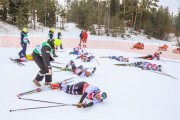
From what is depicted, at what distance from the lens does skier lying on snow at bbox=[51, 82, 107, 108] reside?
16.8 ft

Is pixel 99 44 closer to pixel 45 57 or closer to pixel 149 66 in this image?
pixel 149 66

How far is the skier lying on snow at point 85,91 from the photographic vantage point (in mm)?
5109

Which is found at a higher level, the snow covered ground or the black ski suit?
the black ski suit

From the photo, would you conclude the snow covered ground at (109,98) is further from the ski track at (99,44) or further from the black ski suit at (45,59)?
the ski track at (99,44)

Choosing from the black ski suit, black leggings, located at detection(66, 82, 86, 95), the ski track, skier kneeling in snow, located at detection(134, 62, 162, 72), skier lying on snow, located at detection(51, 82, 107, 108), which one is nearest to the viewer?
skier lying on snow, located at detection(51, 82, 107, 108)

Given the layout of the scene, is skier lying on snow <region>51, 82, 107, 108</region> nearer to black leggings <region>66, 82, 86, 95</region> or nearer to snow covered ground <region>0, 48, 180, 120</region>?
black leggings <region>66, 82, 86, 95</region>

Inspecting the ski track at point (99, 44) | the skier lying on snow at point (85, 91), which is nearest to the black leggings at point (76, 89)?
the skier lying on snow at point (85, 91)

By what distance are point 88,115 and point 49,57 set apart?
211cm

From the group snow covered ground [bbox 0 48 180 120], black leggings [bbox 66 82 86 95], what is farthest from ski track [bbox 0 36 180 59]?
black leggings [bbox 66 82 86 95]

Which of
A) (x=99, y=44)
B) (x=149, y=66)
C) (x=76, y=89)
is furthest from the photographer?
(x=99, y=44)

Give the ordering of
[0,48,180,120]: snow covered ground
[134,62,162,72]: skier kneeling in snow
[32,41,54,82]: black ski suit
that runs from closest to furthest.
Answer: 1. [0,48,180,120]: snow covered ground
2. [32,41,54,82]: black ski suit
3. [134,62,162,72]: skier kneeling in snow

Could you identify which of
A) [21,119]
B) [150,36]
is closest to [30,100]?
[21,119]

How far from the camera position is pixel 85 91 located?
17.4ft

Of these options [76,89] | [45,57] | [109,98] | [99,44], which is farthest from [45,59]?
[99,44]
